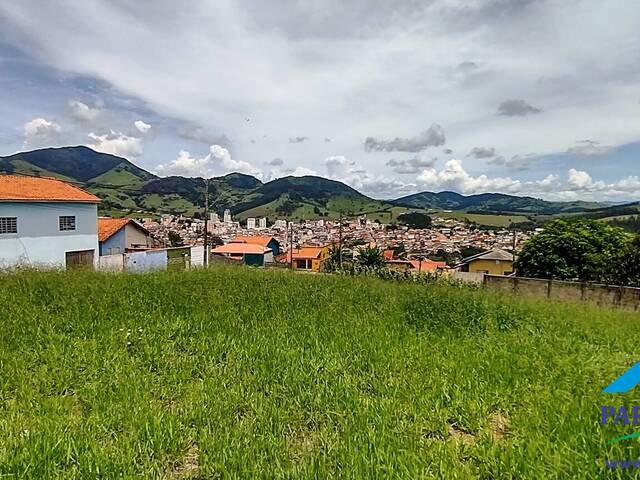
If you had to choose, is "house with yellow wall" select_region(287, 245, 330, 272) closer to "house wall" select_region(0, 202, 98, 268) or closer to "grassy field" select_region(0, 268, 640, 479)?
"house wall" select_region(0, 202, 98, 268)

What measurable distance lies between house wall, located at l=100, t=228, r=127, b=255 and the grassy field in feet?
61.3

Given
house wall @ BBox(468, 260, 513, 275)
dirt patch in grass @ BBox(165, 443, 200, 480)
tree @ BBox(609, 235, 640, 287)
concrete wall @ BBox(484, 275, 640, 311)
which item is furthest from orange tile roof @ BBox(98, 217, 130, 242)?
house wall @ BBox(468, 260, 513, 275)

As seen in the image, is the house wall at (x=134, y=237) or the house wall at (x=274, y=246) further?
the house wall at (x=274, y=246)

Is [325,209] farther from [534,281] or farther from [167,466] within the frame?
[167,466]

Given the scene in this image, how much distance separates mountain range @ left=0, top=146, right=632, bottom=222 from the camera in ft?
291

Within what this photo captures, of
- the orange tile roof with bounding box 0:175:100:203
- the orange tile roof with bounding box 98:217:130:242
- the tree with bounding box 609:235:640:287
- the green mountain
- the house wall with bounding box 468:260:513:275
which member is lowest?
the house wall with bounding box 468:260:513:275

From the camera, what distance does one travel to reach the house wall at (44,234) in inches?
685

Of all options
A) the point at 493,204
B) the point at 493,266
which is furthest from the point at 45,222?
the point at 493,204

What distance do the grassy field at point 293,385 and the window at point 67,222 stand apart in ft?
50.5

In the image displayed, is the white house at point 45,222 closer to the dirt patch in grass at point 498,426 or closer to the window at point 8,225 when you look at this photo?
the window at point 8,225

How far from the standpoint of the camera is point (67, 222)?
1956 cm

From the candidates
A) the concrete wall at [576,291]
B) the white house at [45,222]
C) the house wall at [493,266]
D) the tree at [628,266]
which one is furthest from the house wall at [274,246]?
the tree at [628,266]

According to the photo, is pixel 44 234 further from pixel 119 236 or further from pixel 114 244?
pixel 119 236

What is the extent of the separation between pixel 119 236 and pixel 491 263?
28352mm
